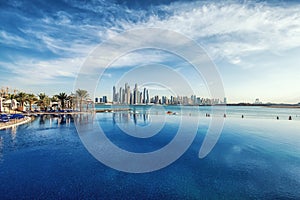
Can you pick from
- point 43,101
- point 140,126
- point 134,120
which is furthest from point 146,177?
point 43,101

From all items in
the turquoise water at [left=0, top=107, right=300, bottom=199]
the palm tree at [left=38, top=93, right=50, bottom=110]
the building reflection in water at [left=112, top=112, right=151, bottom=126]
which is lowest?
the turquoise water at [left=0, top=107, right=300, bottom=199]

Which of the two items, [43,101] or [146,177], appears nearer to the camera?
[146,177]

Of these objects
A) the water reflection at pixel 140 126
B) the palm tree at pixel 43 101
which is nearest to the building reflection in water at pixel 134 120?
the water reflection at pixel 140 126

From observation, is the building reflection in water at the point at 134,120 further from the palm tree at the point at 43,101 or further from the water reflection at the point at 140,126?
the palm tree at the point at 43,101

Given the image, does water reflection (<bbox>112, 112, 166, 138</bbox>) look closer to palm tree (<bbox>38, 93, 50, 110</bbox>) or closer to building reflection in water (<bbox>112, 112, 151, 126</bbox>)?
building reflection in water (<bbox>112, 112, 151, 126</bbox>)

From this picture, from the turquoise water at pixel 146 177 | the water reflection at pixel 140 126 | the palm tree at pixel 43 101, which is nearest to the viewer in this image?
the turquoise water at pixel 146 177

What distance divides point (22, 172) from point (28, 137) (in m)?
13.3

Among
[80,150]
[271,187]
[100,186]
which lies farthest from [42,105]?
[271,187]

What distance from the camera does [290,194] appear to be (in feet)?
36.4

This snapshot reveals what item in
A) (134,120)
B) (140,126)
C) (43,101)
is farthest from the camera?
(43,101)

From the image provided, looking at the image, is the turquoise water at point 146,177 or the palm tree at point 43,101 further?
the palm tree at point 43,101

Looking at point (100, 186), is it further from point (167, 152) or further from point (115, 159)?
point (167, 152)

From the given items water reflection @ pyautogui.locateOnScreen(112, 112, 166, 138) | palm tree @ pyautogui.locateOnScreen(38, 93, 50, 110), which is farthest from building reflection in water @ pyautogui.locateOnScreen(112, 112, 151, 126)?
palm tree @ pyautogui.locateOnScreen(38, 93, 50, 110)

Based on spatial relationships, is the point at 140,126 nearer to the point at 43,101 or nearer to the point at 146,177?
the point at 146,177
